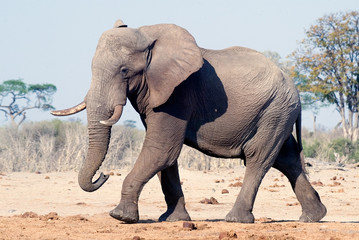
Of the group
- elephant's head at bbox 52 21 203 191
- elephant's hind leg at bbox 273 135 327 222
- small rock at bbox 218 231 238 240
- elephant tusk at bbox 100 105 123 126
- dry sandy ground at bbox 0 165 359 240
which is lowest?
dry sandy ground at bbox 0 165 359 240

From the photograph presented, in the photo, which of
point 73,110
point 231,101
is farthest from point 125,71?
point 231,101

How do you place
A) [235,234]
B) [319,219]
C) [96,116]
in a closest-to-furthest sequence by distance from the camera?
1. [235,234]
2. [96,116]
3. [319,219]

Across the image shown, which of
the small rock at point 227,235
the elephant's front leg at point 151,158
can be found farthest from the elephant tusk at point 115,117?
the small rock at point 227,235

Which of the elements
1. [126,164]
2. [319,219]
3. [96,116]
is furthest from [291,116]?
[126,164]

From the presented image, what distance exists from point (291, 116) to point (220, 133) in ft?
3.23

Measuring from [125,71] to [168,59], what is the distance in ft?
1.86

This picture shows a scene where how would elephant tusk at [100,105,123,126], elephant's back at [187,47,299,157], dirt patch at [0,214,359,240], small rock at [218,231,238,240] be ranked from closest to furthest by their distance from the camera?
1. small rock at [218,231,238,240]
2. dirt patch at [0,214,359,240]
3. elephant tusk at [100,105,123,126]
4. elephant's back at [187,47,299,157]

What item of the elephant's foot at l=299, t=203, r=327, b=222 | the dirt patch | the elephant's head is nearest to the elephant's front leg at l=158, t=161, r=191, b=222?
the dirt patch

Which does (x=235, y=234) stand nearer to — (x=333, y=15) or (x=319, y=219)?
(x=319, y=219)

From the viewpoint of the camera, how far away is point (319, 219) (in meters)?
9.11

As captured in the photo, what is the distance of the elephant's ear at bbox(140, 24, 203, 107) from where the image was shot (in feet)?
26.1

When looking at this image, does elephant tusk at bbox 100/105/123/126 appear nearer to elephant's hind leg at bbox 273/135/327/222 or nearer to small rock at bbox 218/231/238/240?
small rock at bbox 218/231/238/240

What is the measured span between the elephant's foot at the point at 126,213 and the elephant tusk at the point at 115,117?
3.24 feet

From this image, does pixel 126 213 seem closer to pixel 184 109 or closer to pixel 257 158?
pixel 184 109
